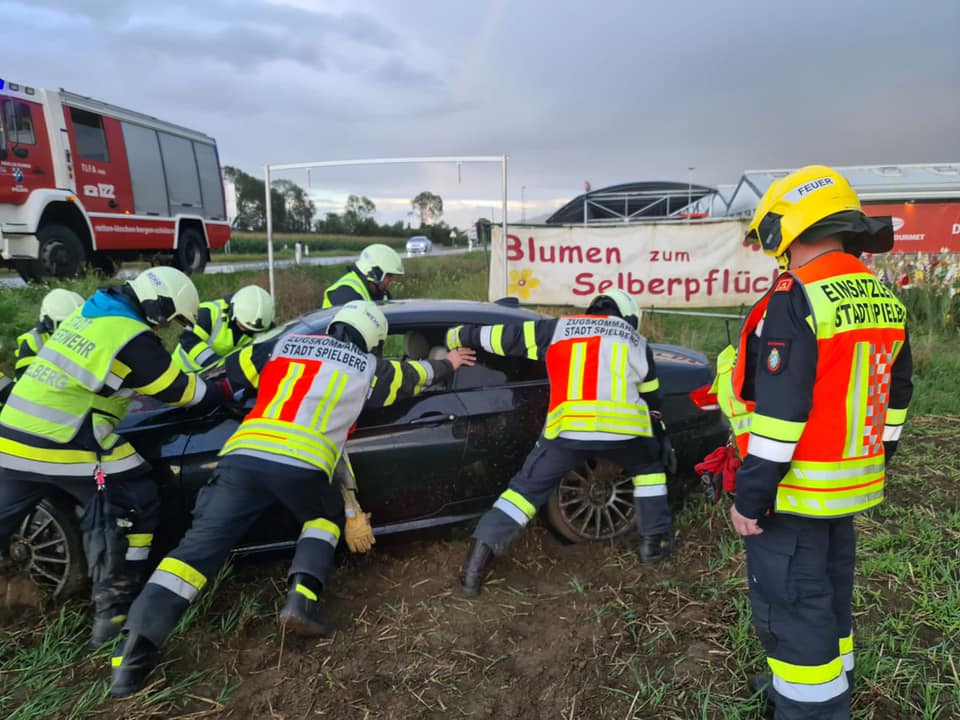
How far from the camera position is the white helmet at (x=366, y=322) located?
9.12ft

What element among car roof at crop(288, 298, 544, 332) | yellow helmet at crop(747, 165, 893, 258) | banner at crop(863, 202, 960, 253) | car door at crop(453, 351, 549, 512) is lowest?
car door at crop(453, 351, 549, 512)

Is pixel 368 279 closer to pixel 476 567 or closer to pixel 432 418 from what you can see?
pixel 432 418

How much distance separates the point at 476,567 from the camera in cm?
289

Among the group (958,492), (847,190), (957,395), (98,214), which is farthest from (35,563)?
(98,214)

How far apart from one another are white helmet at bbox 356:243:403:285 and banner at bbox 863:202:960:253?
347 inches

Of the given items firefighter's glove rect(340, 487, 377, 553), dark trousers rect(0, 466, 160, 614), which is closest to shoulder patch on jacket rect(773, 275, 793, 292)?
firefighter's glove rect(340, 487, 377, 553)

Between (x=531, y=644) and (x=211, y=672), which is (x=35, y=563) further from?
(x=531, y=644)

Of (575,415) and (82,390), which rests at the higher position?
(82,390)

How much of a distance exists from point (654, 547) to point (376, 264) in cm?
309

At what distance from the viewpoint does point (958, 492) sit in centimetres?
386

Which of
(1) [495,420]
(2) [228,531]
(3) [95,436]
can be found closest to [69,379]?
(3) [95,436]

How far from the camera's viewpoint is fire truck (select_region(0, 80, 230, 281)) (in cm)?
778

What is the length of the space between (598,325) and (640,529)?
1.07 metres

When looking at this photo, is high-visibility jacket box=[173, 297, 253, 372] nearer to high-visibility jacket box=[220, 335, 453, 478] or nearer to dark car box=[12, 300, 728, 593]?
dark car box=[12, 300, 728, 593]
